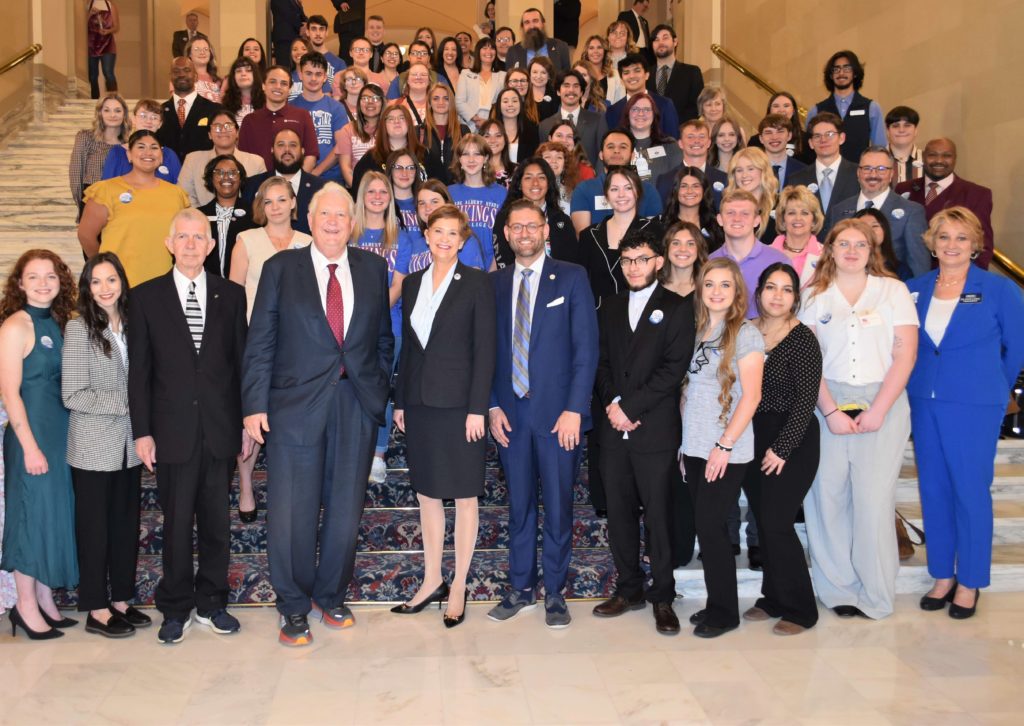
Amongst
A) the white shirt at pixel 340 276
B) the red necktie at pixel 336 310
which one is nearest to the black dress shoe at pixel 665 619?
the red necktie at pixel 336 310

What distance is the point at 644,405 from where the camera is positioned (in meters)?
4.27

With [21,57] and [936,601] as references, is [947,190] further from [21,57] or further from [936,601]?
[21,57]

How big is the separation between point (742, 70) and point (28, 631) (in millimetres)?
9381

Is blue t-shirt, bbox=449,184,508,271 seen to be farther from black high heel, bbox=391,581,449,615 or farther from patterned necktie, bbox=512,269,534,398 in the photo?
black high heel, bbox=391,581,449,615

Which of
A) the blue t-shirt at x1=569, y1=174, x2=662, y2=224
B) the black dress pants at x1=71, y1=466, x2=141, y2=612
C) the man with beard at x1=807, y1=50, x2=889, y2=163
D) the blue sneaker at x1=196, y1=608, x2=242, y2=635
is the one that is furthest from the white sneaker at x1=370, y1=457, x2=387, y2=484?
the man with beard at x1=807, y1=50, x2=889, y2=163

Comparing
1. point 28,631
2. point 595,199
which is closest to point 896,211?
point 595,199

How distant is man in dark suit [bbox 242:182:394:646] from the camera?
417 centimetres

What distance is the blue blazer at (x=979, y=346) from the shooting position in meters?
4.60

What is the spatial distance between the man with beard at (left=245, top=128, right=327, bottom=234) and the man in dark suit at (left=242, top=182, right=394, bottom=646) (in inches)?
69.1

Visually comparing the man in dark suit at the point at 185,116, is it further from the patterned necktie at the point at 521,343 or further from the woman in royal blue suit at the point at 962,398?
the woman in royal blue suit at the point at 962,398

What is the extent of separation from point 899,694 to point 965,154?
5.64 meters

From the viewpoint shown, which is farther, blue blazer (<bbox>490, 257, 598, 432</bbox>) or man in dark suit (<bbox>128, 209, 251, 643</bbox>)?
blue blazer (<bbox>490, 257, 598, 432</bbox>)

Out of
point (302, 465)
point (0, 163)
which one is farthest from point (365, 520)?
point (0, 163)

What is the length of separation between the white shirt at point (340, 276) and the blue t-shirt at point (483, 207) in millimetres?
1434
